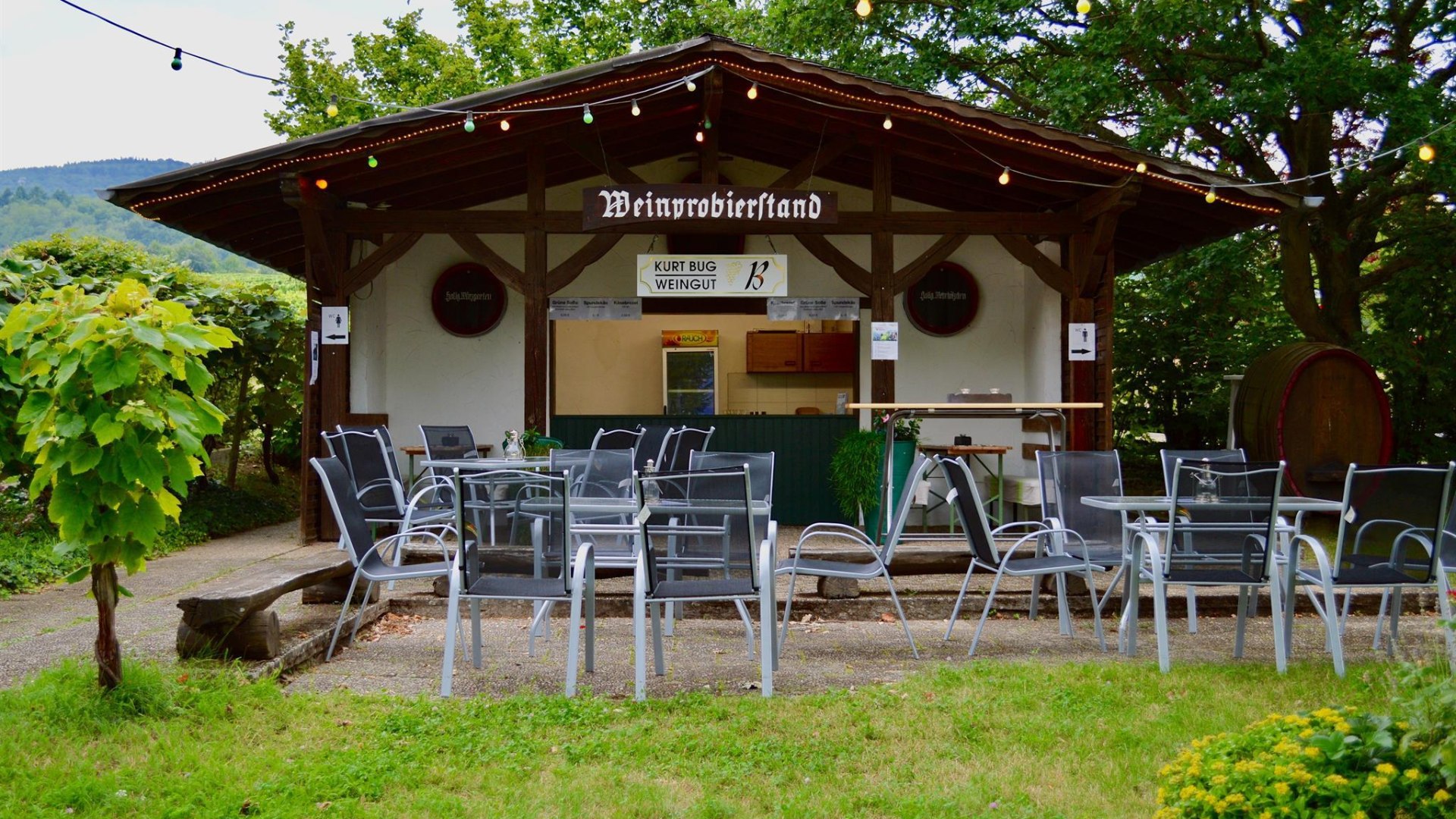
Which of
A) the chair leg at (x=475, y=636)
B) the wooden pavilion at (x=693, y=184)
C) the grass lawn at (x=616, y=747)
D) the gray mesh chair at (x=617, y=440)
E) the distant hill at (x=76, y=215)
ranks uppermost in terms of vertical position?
the distant hill at (x=76, y=215)

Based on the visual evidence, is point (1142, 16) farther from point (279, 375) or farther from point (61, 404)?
point (61, 404)

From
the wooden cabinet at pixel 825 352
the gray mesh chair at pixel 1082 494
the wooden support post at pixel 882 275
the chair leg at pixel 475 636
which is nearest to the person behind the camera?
the chair leg at pixel 475 636

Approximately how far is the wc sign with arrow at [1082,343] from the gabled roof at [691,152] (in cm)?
104

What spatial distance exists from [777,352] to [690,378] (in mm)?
1038

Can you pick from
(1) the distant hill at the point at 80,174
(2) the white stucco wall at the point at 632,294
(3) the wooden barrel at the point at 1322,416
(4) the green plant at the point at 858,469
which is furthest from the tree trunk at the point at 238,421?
(1) the distant hill at the point at 80,174

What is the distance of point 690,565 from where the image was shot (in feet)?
15.9

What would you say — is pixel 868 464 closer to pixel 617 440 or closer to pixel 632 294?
pixel 617 440

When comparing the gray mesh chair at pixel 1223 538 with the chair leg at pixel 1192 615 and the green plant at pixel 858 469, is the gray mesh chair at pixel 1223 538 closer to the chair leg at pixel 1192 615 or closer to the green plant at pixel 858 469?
the chair leg at pixel 1192 615

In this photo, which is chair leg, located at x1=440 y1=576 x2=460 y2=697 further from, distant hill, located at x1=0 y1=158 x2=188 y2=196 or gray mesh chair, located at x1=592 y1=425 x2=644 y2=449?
distant hill, located at x1=0 y1=158 x2=188 y2=196

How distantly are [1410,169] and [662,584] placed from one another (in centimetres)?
980

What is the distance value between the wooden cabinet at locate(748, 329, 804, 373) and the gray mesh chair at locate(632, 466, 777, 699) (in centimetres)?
842

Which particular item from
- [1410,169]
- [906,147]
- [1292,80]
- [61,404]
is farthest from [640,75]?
[1410,169]

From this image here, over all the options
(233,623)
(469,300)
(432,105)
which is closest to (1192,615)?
(233,623)

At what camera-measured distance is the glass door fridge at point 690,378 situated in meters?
13.5
